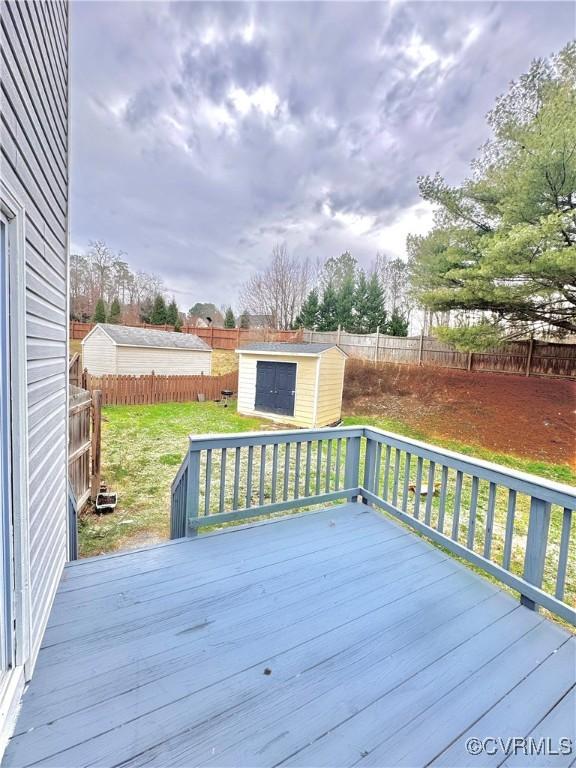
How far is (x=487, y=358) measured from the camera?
12.1m

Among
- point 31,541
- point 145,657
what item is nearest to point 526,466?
point 145,657

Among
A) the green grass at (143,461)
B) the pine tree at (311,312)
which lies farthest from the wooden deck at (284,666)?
the pine tree at (311,312)

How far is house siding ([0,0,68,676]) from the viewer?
4.00ft

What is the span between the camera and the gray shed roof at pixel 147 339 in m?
13.1

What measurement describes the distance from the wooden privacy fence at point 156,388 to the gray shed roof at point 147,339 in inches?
105

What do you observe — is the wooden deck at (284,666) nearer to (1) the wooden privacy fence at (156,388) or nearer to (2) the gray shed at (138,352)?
(1) the wooden privacy fence at (156,388)

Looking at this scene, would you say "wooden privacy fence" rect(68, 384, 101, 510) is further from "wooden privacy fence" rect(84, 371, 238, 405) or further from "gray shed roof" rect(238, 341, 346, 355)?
"wooden privacy fence" rect(84, 371, 238, 405)

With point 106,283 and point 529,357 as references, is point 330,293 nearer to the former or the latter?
point 529,357

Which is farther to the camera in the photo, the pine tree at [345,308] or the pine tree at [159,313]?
the pine tree at [159,313]

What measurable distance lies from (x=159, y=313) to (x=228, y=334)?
5.45 meters

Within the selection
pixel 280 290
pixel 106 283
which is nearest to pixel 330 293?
pixel 280 290

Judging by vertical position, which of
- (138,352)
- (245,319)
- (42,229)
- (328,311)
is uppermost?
(328,311)

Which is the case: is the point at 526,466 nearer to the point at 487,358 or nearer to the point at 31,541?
the point at 487,358

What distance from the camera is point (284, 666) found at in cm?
151
